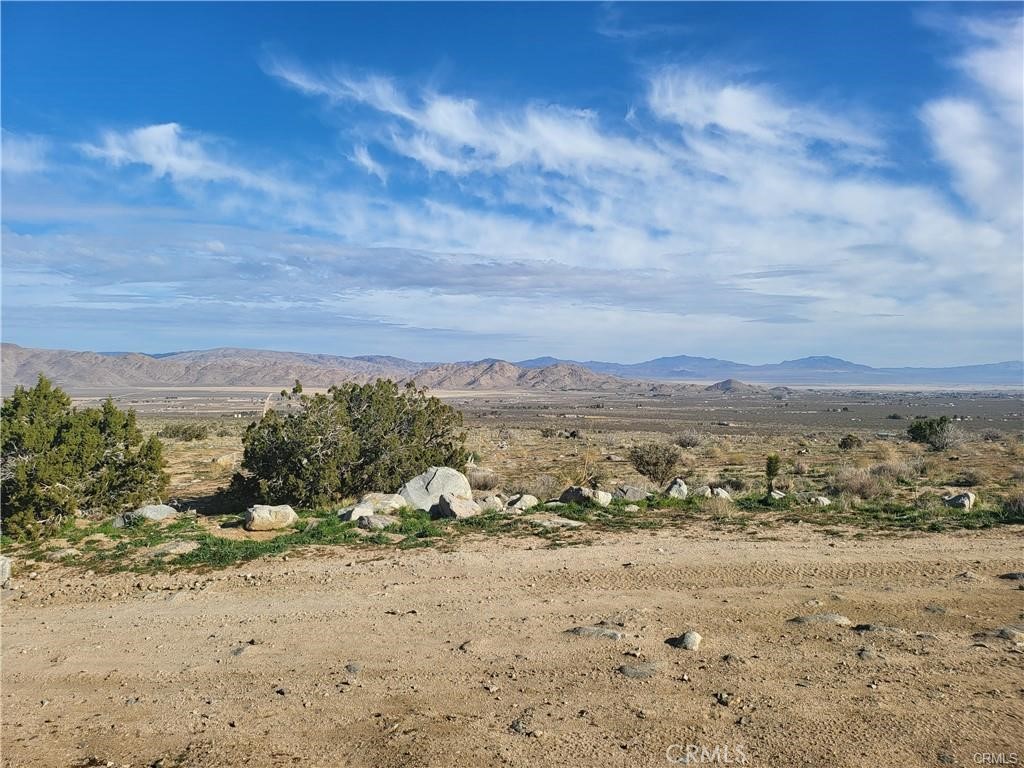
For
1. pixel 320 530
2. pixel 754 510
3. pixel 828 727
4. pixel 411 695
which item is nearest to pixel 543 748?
pixel 411 695

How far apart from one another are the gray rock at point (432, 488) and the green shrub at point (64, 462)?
247 inches

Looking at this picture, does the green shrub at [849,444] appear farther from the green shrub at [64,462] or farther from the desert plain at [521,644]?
the green shrub at [64,462]

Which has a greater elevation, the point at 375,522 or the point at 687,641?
the point at 687,641

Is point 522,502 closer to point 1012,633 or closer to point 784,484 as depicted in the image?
point 784,484

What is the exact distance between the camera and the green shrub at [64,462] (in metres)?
14.0

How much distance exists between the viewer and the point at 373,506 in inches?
645

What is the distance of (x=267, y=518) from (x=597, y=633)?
30.8 feet

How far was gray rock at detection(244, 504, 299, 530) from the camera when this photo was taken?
14.9m

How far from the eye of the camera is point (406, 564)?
11.7 metres

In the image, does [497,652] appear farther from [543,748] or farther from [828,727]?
[828,727]

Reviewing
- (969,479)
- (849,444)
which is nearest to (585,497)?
(969,479)

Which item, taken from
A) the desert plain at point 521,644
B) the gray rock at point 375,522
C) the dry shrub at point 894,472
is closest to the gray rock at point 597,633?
the desert plain at point 521,644

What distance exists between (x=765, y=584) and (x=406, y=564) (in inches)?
228

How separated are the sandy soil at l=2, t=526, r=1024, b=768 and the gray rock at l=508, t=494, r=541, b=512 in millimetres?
5228
